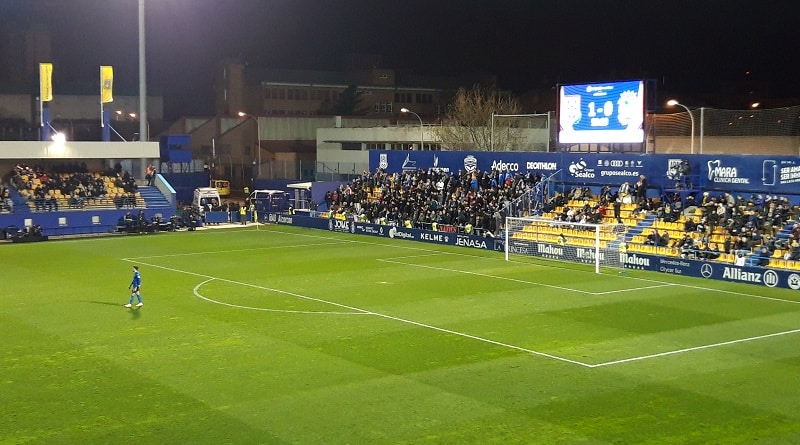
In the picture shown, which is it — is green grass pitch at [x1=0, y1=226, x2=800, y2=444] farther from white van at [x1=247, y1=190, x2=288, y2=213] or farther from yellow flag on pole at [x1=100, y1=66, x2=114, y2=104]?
white van at [x1=247, y1=190, x2=288, y2=213]

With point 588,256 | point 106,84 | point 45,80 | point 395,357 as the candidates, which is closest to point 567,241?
point 588,256

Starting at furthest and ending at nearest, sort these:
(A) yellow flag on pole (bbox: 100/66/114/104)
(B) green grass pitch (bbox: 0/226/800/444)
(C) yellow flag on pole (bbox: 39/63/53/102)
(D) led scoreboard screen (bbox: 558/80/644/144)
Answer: (A) yellow flag on pole (bbox: 100/66/114/104) → (C) yellow flag on pole (bbox: 39/63/53/102) → (D) led scoreboard screen (bbox: 558/80/644/144) → (B) green grass pitch (bbox: 0/226/800/444)

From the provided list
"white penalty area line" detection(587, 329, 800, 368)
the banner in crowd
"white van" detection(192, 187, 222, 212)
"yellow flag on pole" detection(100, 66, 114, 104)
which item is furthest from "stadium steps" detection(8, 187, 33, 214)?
"white penalty area line" detection(587, 329, 800, 368)

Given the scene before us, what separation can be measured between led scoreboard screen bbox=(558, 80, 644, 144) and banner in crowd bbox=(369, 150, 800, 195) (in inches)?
45.0

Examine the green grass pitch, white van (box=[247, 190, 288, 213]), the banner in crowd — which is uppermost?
the banner in crowd

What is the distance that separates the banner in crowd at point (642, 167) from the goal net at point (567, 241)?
171 inches

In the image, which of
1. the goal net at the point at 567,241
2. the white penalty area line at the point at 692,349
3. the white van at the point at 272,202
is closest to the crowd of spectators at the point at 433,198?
the goal net at the point at 567,241

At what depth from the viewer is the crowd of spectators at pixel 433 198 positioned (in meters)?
46.8

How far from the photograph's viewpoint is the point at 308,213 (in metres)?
60.1

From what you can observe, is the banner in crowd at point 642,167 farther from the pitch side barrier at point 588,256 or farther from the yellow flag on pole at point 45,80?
the yellow flag on pole at point 45,80

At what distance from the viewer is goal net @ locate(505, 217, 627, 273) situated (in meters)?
37.3

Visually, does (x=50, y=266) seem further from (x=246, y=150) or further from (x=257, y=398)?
(x=246, y=150)

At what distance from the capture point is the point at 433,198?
5112cm

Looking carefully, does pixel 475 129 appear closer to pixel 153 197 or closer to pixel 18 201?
pixel 153 197
